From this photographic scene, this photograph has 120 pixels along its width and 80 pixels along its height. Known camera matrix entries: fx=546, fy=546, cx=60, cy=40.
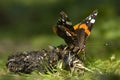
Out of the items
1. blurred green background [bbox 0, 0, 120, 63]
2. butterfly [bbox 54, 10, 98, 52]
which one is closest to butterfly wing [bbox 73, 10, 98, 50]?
butterfly [bbox 54, 10, 98, 52]

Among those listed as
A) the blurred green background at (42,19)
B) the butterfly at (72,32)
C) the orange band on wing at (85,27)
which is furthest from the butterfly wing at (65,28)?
the blurred green background at (42,19)

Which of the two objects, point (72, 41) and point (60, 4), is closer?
point (72, 41)

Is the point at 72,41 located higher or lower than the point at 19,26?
lower

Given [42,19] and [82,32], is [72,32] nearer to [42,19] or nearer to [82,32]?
[82,32]

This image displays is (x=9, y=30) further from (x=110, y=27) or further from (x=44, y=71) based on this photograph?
(x=44, y=71)

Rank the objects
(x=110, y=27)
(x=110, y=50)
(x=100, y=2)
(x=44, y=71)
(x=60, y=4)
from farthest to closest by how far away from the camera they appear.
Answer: (x=60, y=4) → (x=100, y=2) → (x=110, y=27) → (x=110, y=50) → (x=44, y=71)

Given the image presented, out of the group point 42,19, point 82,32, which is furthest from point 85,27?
point 42,19

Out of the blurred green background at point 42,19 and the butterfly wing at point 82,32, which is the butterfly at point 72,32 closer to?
the butterfly wing at point 82,32

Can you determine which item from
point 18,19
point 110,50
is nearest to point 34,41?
point 18,19
